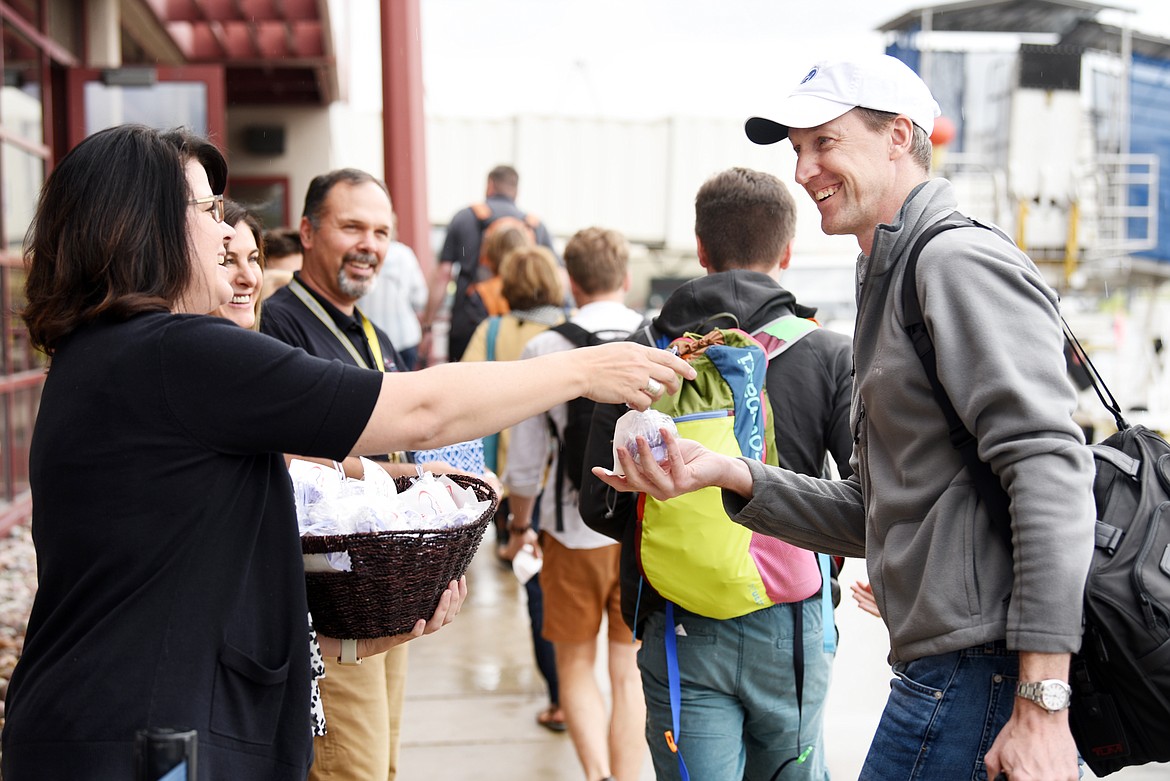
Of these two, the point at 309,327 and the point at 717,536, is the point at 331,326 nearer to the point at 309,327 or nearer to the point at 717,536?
the point at 309,327

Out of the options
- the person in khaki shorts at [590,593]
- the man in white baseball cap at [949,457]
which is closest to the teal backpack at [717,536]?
the man in white baseball cap at [949,457]

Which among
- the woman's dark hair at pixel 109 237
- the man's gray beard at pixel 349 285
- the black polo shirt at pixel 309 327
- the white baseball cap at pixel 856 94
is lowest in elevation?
the black polo shirt at pixel 309 327

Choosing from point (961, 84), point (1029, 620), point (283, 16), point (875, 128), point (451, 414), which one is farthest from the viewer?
point (961, 84)

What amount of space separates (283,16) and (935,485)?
1021 cm

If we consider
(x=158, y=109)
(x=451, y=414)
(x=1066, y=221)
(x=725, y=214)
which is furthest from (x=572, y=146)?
(x=451, y=414)

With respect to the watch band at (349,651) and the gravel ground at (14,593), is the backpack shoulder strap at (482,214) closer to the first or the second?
the gravel ground at (14,593)

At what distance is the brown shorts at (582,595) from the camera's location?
14.1 ft

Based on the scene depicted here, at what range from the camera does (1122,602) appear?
5.68 feet

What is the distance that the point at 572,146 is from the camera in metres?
20.6

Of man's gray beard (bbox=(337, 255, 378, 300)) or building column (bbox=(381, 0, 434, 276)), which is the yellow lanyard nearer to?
man's gray beard (bbox=(337, 255, 378, 300))

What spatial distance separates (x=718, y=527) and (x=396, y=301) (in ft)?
13.2

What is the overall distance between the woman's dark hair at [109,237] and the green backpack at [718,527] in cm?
125

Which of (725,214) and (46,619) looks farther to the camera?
(725,214)

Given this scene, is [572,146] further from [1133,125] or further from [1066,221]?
[1133,125]
